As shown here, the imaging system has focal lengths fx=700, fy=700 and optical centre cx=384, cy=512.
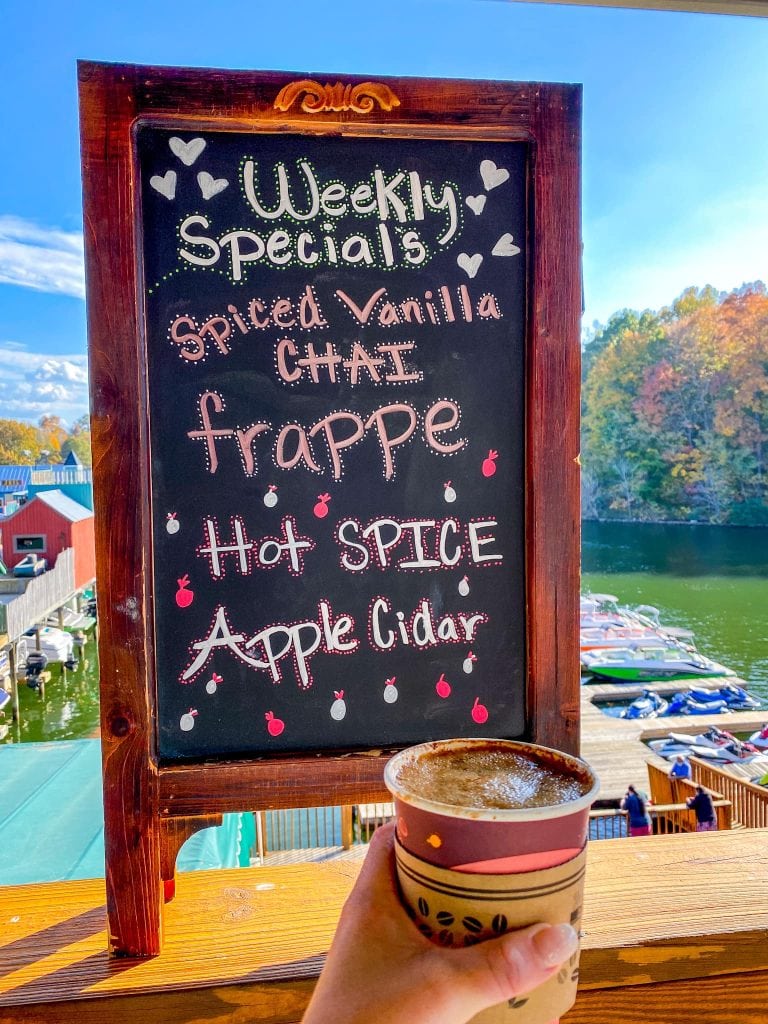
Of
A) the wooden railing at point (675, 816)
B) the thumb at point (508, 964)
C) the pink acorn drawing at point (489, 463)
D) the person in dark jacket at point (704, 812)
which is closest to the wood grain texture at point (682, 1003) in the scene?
the thumb at point (508, 964)

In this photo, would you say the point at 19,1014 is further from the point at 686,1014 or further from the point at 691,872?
the point at 691,872

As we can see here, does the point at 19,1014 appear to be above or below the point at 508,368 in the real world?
below

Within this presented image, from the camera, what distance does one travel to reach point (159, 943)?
1.20m

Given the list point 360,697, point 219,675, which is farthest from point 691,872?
point 219,675

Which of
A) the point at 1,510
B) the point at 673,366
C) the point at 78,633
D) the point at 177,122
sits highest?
the point at 673,366

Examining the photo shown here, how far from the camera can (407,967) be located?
713 millimetres

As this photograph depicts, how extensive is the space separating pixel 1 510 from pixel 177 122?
27.0m

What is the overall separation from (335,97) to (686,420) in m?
36.9

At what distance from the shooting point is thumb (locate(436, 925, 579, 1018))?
0.66 metres

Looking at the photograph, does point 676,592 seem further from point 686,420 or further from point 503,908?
point 503,908

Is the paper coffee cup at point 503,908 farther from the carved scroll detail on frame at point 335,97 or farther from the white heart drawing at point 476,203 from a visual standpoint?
the carved scroll detail on frame at point 335,97

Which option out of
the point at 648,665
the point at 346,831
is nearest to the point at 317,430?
the point at 346,831

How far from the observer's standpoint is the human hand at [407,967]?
660 millimetres

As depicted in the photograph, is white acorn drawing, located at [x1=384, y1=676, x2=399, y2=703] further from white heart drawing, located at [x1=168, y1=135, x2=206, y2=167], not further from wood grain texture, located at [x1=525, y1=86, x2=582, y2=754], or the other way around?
white heart drawing, located at [x1=168, y1=135, x2=206, y2=167]
